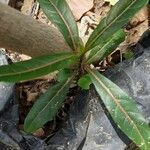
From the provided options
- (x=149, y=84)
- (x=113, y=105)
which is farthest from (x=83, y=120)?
(x=149, y=84)

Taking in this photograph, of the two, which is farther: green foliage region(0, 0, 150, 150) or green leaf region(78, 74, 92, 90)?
green leaf region(78, 74, 92, 90)

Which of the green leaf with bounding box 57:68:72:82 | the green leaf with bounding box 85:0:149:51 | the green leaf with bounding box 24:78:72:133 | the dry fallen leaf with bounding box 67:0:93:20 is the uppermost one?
the dry fallen leaf with bounding box 67:0:93:20

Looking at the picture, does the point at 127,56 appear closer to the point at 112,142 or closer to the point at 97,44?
the point at 97,44

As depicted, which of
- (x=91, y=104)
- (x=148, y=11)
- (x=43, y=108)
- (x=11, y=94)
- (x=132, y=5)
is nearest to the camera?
(x=132, y=5)

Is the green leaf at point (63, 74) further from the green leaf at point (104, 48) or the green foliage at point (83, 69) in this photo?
the green leaf at point (104, 48)

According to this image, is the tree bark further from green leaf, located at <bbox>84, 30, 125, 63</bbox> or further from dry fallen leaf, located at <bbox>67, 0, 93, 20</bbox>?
dry fallen leaf, located at <bbox>67, 0, 93, 20</bbox>

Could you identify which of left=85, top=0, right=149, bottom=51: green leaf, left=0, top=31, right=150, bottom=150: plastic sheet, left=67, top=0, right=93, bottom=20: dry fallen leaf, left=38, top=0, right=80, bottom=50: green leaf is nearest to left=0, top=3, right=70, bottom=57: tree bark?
left=38, top=0, right=80, bottom=50: green leaf

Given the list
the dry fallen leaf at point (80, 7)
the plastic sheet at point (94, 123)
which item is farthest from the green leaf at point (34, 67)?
the dry fallen leaf at point (80, 7)
